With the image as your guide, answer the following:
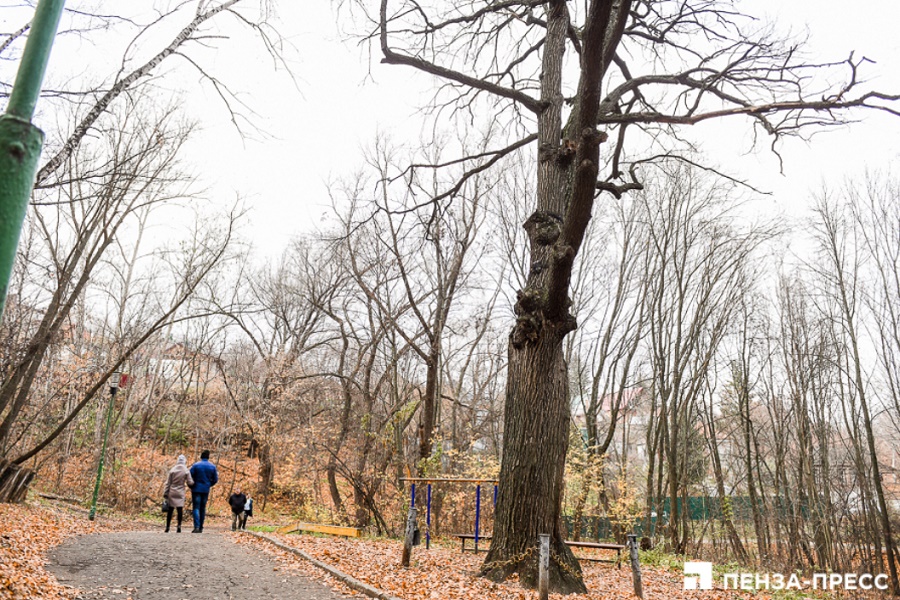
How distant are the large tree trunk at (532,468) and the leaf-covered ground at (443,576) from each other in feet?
1.01

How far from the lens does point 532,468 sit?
700cm

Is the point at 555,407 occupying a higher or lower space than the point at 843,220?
lower

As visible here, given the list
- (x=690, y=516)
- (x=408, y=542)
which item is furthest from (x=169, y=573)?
(x=690, y=516)

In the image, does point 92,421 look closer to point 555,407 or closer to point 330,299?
point 330,299

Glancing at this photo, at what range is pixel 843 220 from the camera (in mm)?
16062

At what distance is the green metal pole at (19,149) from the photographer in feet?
2.32

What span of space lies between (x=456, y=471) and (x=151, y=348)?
52.8ft

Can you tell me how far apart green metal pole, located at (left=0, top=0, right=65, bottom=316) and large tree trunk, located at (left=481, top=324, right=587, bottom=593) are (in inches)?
263

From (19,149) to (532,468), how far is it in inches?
270

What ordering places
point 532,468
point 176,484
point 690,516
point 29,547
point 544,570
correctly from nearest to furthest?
point 544,570, point 532,468, point 29,547, point 176,484, point 690,516

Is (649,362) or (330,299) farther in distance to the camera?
(330,299)

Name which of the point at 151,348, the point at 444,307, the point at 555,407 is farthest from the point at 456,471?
the point at 151,348

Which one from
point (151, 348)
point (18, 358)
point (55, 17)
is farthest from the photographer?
point (151, 348)

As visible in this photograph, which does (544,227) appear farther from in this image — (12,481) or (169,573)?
(12,481)
